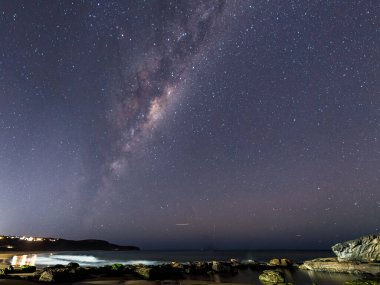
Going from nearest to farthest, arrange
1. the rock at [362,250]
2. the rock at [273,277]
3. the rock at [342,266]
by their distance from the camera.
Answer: the rock at [273,277] → the rock at [342,266] → the rock at [362,250]

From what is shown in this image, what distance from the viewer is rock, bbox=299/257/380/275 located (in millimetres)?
56194

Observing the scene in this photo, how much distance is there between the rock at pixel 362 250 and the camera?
63.1 m

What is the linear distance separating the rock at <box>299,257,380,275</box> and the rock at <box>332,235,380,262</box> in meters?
3.42

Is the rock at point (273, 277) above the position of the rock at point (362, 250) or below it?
below

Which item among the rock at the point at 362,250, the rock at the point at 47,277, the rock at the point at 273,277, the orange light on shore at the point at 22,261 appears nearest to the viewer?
the rock at the point at 47,277

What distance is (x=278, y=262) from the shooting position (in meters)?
77.9

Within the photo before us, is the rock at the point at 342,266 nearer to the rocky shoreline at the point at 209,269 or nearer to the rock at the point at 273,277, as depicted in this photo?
the rocky shoreline at the point at 209,269

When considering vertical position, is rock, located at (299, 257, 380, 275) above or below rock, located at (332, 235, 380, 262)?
below

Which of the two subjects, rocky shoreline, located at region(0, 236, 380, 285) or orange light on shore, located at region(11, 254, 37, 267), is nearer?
rocky shoreline, located at region(0, 236, 380, 285)

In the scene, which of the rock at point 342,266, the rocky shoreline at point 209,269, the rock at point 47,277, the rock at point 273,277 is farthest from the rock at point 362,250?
the rock at point 47,277

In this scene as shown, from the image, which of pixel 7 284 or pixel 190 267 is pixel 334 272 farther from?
pixel 7 284

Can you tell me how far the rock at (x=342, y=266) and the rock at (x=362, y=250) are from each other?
342 cm

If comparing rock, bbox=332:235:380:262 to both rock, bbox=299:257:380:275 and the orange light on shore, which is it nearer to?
rock, bbox=299:257:380:275

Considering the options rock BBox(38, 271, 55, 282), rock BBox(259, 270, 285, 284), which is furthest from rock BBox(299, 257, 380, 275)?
rock BBox(38, 271, 55, 282)
